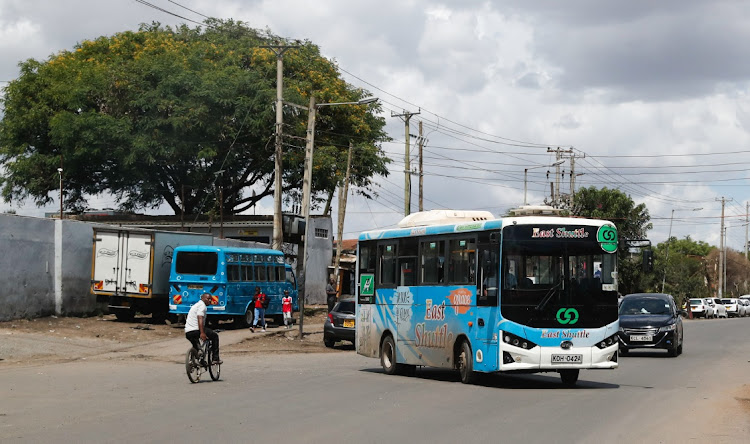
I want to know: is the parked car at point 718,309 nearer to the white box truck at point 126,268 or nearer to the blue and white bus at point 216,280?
the blue and white bus at point 216,280

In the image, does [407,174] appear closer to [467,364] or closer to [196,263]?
[196,263]

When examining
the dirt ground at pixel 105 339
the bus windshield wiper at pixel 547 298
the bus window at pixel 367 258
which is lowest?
the dirt ground at pixel 105 339

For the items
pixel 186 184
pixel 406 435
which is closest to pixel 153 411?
pixel 406 435

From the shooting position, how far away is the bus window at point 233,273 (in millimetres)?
34000

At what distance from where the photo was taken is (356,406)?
1439 centimetres

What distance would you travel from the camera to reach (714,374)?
21.9m

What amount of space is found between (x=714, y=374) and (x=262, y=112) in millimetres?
33577

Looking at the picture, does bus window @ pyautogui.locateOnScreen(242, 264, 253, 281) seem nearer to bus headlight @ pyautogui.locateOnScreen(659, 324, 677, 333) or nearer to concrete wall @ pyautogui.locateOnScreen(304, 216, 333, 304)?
bus headlight @ pyautogui.locateOnScreen(659, 324, 677, 333)

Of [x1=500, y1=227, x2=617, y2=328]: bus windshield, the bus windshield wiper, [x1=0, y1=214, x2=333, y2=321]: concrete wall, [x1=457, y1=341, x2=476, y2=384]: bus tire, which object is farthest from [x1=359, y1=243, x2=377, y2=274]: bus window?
[x1=0, y1=214, x2=333, y2=321]: concrete wall

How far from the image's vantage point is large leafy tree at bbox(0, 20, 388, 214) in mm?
51844

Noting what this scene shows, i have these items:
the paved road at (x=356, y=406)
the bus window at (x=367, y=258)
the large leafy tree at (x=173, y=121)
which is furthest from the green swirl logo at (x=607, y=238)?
the large leafy tree at (x=173, y=121)

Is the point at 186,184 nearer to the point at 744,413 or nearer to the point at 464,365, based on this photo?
the point at 464,365

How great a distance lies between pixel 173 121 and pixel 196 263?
61.8ft

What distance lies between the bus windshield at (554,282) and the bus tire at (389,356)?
4592 mm
